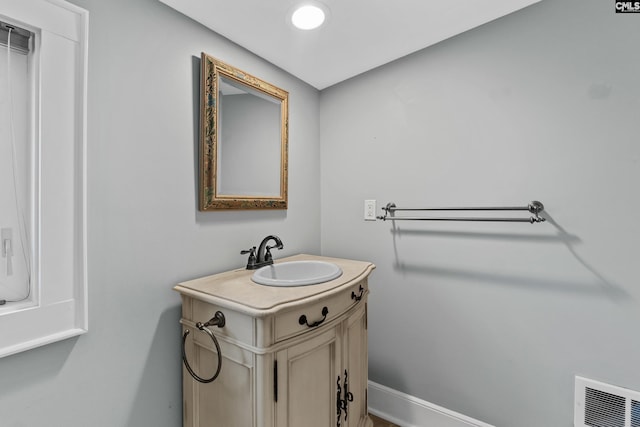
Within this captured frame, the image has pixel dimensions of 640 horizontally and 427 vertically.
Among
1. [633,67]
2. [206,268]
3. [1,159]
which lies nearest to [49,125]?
[1,159]

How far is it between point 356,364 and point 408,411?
1.91 feet

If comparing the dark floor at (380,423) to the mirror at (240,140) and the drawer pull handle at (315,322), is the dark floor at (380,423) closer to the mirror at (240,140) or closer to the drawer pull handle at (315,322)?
the drawer pull handle at (315,322)

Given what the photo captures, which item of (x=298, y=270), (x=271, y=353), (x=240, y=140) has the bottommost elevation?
(x=271, y=353)

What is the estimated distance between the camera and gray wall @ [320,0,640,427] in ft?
3.49

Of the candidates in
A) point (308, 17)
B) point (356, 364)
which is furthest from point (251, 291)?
point (308, 17)

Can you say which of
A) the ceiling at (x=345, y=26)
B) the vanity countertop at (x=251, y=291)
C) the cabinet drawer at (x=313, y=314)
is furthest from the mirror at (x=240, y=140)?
the cabinet drawer at (x=313, y=314)

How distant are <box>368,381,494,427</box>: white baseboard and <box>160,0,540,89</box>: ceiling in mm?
1884

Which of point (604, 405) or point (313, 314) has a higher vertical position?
point (313, 314)

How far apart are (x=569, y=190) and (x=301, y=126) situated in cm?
138

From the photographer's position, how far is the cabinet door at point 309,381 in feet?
3.04

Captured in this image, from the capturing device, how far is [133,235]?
3.34 feet

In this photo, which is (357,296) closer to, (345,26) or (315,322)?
(315,322)

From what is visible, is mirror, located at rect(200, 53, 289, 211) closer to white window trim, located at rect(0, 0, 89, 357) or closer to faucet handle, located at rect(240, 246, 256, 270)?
faucet handle, located at rect(240, 246, 256, 270)

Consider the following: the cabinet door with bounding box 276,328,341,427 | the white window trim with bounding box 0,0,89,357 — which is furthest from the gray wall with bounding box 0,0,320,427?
the cabinet door with bounding box 276,328,341,427
